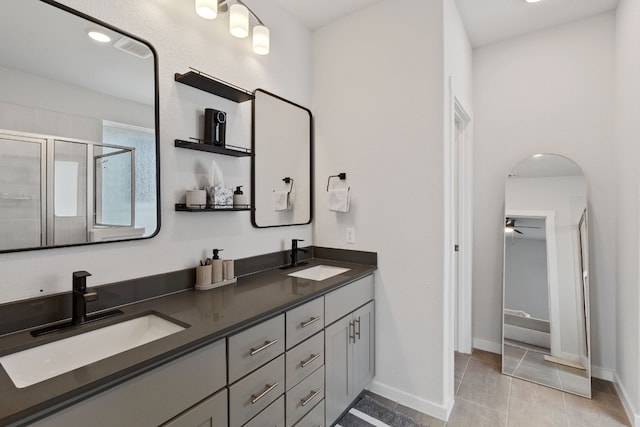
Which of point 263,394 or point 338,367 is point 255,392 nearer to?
point 263,394

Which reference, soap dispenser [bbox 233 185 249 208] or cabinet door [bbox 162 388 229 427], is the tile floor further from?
soap dispenser [bbox 233 185 249 208]

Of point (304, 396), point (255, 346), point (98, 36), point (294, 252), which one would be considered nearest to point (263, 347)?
point (255, 346)

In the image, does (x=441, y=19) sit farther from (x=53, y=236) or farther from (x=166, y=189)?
(x=53, y=236)

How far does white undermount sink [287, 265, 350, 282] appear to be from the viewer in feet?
7.18

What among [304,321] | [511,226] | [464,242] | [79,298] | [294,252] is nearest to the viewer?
[79,298]

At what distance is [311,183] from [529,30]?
2220mm

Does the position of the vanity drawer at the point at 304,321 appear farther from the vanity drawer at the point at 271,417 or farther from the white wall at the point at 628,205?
the white wall at the point at 628,205

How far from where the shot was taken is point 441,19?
6.41ft

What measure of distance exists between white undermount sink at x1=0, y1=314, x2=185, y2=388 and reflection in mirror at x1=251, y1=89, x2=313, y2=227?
0.94 meters

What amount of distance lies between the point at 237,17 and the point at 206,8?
0.18 m

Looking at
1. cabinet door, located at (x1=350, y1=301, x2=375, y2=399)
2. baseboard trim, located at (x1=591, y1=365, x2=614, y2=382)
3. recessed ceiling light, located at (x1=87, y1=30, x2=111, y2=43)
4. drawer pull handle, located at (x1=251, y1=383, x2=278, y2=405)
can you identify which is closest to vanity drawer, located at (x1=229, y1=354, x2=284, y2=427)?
drawer pull handle, located at (x1=251, y1=383, x2=278, y2=405)

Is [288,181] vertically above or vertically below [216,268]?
above

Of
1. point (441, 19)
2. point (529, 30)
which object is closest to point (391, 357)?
point (441, 19)

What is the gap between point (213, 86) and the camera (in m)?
1.72
